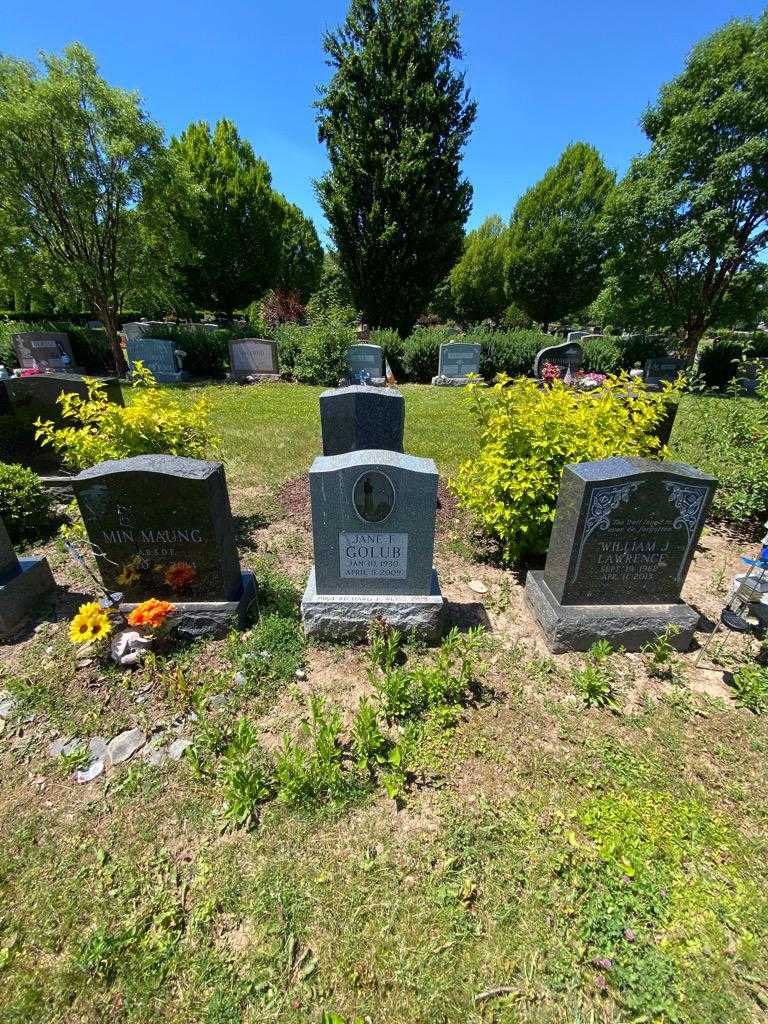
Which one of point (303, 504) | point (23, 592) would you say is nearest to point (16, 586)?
point (23, 592)

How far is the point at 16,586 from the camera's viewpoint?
3770 mm

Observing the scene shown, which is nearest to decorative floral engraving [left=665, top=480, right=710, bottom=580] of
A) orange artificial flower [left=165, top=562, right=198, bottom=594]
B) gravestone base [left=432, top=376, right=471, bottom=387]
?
orange artificial flower [left=165, top=562, right=198, bottom=594]

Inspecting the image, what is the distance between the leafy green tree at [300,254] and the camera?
38.0 metres

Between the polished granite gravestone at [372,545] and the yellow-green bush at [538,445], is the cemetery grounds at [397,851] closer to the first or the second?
the polished granite gravestone at [372,545]

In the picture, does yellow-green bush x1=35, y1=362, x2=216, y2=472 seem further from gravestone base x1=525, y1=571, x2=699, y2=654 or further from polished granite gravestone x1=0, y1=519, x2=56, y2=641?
gravestone base x1=525, y1=571, x2=699, y2=654

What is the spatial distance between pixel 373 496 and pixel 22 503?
4355mm

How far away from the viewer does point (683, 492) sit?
3365 mm

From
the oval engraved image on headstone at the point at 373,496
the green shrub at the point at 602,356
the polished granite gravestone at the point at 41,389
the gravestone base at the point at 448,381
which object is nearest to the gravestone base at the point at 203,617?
the oval engraved image on headstone at the point at 373,496

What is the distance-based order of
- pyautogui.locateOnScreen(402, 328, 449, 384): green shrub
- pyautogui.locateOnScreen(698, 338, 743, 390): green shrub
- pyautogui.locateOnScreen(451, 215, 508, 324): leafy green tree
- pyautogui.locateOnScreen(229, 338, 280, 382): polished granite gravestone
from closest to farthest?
1. pyautogui.locateOnScreen(229, 338, 280, 382): polished granite gravestone
2. pyautogui.locateOnScreen(402, 328, 449, 384): green shrub
3. pyautogui.locateOnScreen(698, 338, 743, 390): green shrub
4. pyautogui.locateOnScreen(451, 215, 508, 324): leafy green tree

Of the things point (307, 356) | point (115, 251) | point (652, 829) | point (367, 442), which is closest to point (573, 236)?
point (307, 356)

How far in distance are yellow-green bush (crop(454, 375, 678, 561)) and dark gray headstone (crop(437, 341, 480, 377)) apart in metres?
12.0

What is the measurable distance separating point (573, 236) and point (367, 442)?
2889 centimetres

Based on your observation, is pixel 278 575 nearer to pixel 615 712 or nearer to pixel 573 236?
pixel 615 712

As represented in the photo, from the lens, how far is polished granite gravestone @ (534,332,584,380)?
1563 cm
